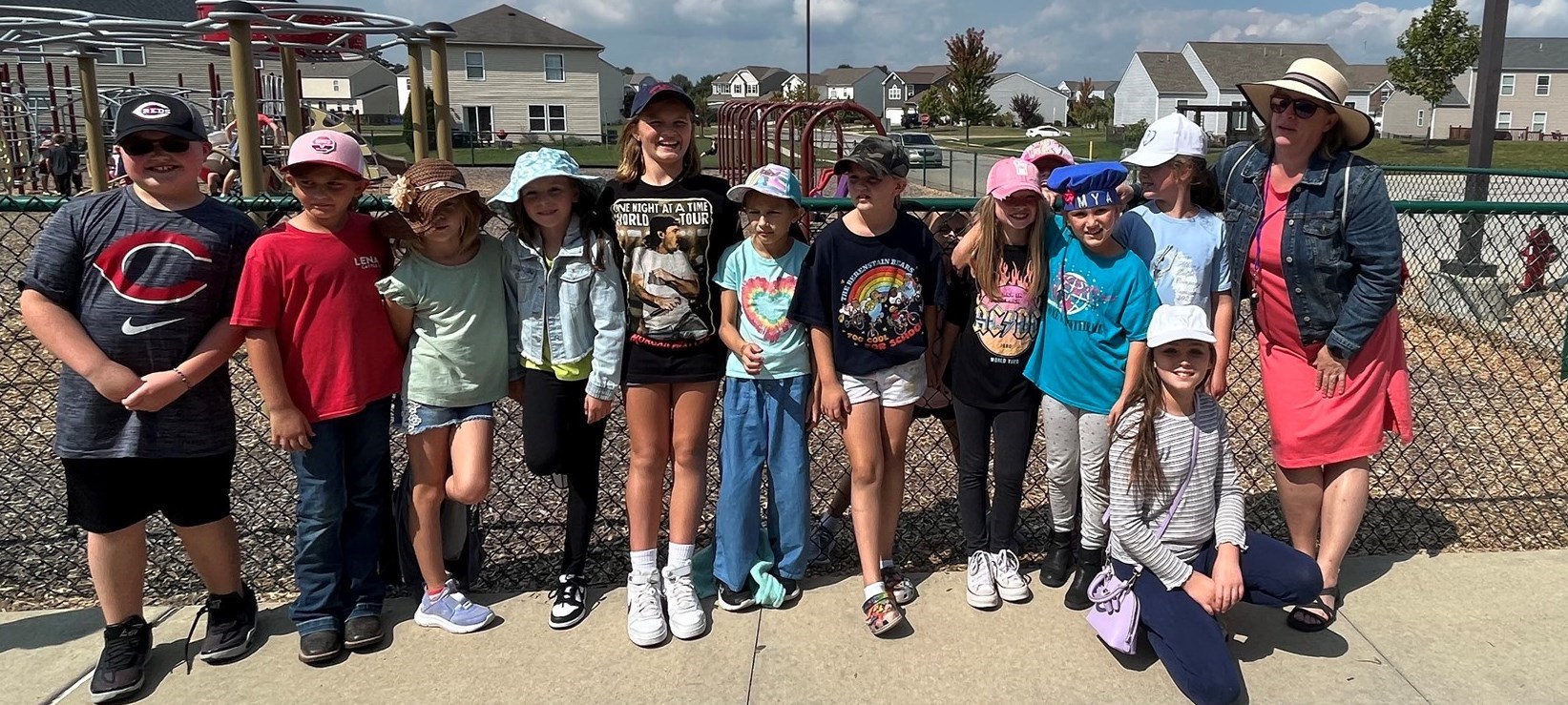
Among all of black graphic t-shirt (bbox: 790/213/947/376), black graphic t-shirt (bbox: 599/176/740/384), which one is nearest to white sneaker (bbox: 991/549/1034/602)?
black graphic t-shirt (bbox: 790/213/947/376)

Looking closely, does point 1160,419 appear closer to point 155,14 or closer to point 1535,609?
point 1535,609

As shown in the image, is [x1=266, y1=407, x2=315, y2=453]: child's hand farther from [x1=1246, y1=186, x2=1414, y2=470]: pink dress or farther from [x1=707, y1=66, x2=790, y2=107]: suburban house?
[x1=707, y1=66, x2=790, y2=107]: suburban house

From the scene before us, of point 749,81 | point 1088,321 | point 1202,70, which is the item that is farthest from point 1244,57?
point 1088,321

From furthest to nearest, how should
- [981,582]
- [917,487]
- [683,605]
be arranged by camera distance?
[917,487] < [981,582] < [683,605]

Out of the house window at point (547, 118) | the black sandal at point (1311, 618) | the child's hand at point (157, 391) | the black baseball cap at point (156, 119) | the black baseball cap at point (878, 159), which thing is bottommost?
the black sandal at point (1311, 618)

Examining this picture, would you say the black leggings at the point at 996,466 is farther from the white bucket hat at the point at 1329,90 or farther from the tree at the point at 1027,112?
the tree at the point at 1027,112

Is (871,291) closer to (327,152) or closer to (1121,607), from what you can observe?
(1121,607)

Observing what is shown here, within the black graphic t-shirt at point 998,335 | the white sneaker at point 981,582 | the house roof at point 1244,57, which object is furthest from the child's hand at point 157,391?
the house roof at point 1244,57

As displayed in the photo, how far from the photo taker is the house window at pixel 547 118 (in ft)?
163

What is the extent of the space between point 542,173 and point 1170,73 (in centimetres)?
7057

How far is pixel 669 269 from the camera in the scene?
292 cm

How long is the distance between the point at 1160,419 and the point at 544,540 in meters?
2.33

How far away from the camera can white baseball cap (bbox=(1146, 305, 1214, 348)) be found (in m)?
2.65

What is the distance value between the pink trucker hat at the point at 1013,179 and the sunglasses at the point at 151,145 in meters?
2.16
